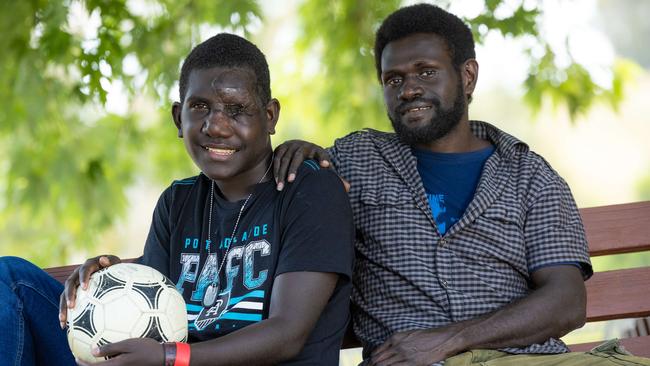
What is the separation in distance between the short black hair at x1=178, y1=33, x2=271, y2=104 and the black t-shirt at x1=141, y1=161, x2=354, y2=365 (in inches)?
13.6

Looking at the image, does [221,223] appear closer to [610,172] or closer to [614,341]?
[614,341]

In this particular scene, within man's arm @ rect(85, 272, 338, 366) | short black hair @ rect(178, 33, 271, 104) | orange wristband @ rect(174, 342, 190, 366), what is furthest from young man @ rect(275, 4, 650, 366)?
orange wristband @ rect(174, 342, 190, 366)

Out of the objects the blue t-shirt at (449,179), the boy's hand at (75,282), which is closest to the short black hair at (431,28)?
the blue t-shirt at (449,179)

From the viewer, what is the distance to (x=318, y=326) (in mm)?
3365

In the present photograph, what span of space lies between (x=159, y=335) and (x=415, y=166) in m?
1.36

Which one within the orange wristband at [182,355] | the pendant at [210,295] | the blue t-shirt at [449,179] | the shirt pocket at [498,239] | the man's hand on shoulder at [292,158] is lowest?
the orange wristband at [182,355]

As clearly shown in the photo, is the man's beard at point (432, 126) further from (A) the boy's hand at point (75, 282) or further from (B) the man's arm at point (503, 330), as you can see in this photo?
(A) the boy's hand at point (75, 282)

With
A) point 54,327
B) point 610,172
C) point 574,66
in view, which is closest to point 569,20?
point 574,66

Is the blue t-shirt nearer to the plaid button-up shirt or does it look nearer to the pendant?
the plaid button-up shirt

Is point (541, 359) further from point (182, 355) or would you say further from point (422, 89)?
point (182, 355)

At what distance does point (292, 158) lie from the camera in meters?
3.56

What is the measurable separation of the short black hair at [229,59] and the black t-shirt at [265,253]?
345 mm

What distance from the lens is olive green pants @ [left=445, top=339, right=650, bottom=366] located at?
3.44 m

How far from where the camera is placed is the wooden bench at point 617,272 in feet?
13.9
